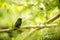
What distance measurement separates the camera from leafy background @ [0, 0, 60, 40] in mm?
1703

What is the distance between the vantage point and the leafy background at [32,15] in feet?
5.59

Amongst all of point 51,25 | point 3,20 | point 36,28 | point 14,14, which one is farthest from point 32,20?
point 3,20

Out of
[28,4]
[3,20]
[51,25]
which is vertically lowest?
[3,20]

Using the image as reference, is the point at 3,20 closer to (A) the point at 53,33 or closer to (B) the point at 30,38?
(B) the point at 30,38

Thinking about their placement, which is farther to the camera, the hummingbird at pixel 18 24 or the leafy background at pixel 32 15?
the hummingbird at pixel 18 24

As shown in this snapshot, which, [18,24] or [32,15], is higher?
[32,15]

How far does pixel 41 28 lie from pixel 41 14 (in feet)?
0.45

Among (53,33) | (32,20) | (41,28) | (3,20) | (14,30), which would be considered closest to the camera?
(53,33)

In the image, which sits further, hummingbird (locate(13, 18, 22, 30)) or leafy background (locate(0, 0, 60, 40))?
hummingbird (locate(13, 18, 22, 30))

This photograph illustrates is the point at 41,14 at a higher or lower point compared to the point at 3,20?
higher

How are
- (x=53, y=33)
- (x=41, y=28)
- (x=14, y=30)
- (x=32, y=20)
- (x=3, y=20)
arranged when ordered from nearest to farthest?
(x=53, y=33), (x=41, y=28), (x=32, y=20), (x=14, y=30), (x=3, y=20)

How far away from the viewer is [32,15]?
1929 mm

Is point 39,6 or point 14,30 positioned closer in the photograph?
point 39,6

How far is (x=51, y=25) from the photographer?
1.75m
